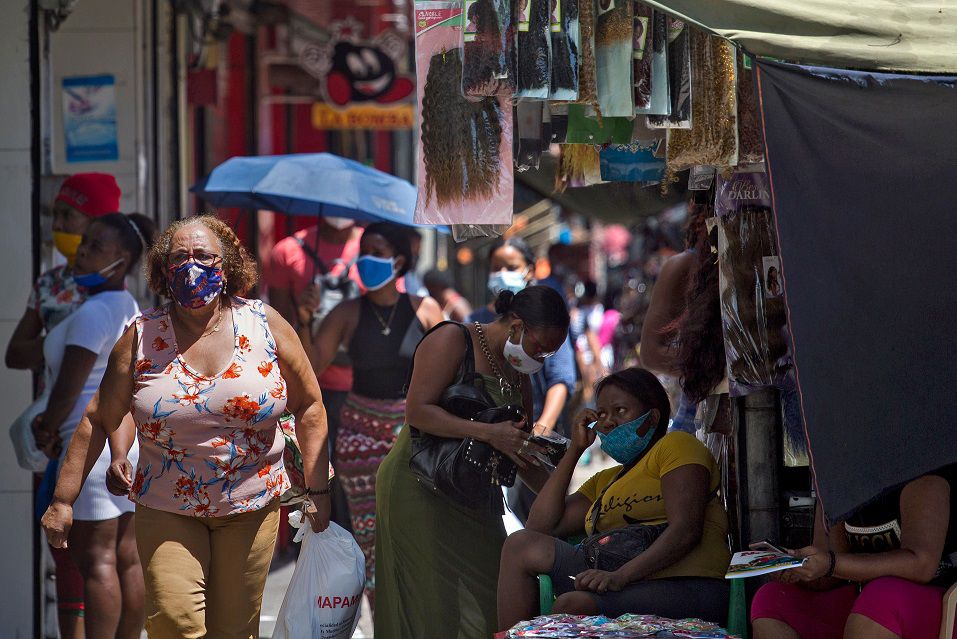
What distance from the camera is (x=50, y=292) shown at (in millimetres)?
5617

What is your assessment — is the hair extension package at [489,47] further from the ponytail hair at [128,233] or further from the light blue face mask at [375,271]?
the light blue face mask at [375,271]

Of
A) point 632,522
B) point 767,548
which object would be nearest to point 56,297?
point 632,522

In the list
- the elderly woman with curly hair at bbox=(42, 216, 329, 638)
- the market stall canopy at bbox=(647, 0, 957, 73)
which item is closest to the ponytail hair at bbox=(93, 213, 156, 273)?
the elderly woman with curly hair at bbox=(42, 216, 329, 638)

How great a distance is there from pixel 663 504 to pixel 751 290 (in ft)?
2.56

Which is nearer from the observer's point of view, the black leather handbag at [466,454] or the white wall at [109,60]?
the black leather handbag at [466,454]

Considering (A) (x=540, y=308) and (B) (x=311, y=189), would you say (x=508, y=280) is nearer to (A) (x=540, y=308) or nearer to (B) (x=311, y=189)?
(B) (x=311, y=189)

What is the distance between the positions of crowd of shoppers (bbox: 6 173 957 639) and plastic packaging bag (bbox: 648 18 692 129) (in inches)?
35.9

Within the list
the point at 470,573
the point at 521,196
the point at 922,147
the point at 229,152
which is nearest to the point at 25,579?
the point at 470,573

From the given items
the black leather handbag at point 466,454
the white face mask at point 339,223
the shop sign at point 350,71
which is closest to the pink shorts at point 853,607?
the black leather handbag at point 466,454

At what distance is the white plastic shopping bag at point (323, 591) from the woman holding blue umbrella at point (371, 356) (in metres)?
1.65

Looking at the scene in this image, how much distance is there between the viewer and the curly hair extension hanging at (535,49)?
3.73 metres

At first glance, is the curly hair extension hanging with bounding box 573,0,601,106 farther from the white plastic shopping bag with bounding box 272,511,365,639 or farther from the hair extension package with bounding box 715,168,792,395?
the white plastic shopping bag with bounding box 272,511,365,639

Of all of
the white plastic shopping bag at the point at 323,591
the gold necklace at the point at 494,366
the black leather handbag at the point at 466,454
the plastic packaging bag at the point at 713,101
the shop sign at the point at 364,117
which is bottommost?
the white plastic shopping bag at the point at 323,591

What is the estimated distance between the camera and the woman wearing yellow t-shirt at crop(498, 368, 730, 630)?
414 cm
